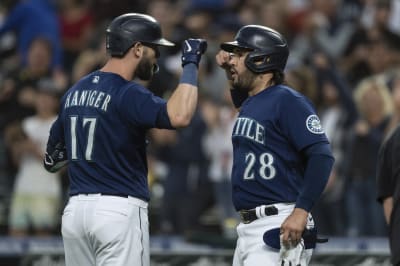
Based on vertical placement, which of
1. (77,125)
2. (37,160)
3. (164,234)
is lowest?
(164,234)

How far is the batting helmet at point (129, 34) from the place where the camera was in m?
6.27

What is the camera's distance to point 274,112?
19.5 ft

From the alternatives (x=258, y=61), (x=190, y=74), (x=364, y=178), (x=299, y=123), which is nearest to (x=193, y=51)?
(x=190, y=74)

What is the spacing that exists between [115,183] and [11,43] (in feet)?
25.3

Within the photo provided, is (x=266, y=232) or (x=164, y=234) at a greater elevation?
(x=266, y=232)

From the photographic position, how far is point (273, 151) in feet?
19.4

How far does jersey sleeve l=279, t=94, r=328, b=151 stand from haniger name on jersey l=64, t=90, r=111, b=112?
104 cm

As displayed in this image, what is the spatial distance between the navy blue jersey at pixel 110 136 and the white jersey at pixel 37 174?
455 centimetres

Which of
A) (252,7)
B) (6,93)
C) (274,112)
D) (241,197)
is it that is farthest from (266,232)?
(252,7)

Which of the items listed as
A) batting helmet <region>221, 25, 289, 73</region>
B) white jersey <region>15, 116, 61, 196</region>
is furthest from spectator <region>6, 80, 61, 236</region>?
batting helmet <region>221, 25, 289, 73</region>

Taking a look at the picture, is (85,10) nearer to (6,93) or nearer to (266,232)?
(6,93)

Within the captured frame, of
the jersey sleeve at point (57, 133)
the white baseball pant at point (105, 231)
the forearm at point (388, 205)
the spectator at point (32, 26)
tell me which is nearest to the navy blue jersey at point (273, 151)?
the white baseball pant at point (105, 231)

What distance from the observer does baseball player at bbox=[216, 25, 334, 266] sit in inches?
227

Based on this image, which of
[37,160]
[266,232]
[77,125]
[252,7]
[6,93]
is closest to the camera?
[266,232]
